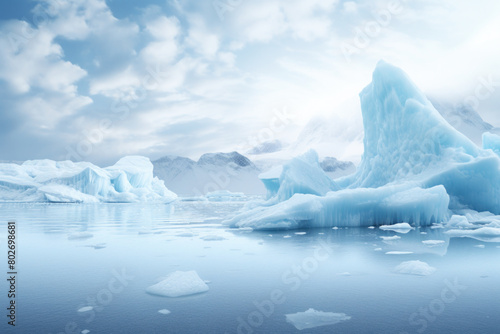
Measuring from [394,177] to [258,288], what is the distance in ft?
44.2

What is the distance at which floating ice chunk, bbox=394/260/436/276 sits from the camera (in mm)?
5656

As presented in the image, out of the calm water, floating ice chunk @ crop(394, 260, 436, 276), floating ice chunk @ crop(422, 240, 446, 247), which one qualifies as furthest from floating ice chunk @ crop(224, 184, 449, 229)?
floating ice chunk @ crop(394, 260, 436, 276)

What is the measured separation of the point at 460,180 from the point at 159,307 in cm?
1398

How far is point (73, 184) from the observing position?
134 feet

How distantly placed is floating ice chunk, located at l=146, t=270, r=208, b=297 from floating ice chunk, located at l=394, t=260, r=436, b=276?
3059mm

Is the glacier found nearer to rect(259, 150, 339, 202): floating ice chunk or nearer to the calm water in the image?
rect(259, 150, 339, 202): floating ice chunk

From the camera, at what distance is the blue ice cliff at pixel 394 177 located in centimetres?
1270

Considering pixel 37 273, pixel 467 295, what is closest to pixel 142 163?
pixel 37 273

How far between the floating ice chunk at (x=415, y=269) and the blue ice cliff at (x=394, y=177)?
20.8ft

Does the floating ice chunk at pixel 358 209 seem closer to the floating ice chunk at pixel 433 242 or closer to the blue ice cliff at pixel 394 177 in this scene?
the blue ice cliff at pixel 394 177

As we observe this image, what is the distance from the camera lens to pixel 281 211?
1218 centimetres

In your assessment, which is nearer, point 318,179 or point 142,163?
point 318,179

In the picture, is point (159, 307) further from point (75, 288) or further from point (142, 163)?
point (142, 163)

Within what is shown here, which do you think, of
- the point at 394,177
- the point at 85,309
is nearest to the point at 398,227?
the point at 394,177
